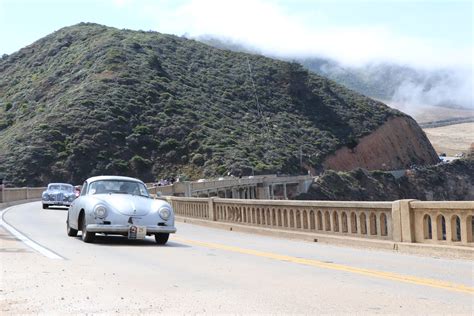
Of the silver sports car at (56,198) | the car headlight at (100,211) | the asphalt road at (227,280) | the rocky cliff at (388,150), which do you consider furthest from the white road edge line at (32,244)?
the rocky cliff at (388,150)

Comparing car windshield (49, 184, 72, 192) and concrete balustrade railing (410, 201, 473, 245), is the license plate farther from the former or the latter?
car windshield (49, 184, 72, 192)

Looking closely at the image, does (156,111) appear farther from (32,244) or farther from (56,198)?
(32,244)

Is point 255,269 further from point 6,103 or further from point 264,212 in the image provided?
point 6,103

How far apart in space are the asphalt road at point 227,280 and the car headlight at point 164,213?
2.17 ft

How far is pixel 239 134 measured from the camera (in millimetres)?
87188

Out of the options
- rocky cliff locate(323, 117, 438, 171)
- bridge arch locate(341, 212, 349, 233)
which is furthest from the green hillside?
bridge arch locate(341, 212, 349, 233)

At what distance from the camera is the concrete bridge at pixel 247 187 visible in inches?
2164

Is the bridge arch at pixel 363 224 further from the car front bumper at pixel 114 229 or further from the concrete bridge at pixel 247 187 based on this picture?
the concrete bridge at pixel 247 187

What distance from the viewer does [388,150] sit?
108625 millimetres

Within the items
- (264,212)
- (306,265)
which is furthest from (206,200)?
(306,265)

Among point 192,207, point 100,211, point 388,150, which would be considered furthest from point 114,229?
point 388,150

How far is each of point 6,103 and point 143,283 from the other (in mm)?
87454

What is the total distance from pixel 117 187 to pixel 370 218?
224 inches

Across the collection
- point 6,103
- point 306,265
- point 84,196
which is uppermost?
point 6,103
